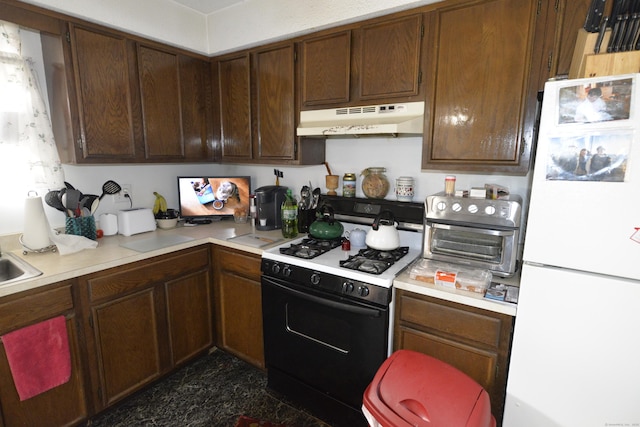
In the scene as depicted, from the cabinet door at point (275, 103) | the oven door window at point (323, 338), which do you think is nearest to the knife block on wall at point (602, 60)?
the oven door window at point (323, 338)

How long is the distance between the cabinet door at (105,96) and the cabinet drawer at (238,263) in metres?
0.86

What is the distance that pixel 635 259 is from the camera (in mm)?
1022

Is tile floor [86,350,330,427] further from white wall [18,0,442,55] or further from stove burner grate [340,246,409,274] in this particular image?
white wall [18,0,442,55]

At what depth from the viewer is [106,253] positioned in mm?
1854

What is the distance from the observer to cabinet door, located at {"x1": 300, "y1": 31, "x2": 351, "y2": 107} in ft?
6.29

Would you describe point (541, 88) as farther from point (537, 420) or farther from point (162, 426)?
point (162, 426)

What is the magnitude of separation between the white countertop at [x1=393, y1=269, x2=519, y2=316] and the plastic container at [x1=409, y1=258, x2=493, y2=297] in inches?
0.9

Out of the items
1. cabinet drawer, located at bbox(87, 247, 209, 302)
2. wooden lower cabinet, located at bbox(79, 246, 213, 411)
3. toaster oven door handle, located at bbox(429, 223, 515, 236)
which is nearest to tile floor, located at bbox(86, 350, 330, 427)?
wooden lower cabinet, located at bbox(79, 246, 213, 411)

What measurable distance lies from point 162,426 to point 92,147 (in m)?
1.63

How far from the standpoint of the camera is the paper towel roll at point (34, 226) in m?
1.78

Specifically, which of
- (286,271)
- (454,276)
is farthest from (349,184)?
(454,276)

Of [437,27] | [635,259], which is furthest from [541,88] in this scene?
[635,259]

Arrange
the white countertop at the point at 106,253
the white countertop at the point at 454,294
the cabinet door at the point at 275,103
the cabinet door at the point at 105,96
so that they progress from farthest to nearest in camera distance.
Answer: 1. the cabinet door at the point at 275,103
2. the cabinet door at the point at 105,96
3. the white countertop at the point at 106,253
4. the white countertop at the point at 454,294

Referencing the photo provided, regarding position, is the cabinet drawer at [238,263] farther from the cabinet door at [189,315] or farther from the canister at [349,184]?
the canister at [349,184]
